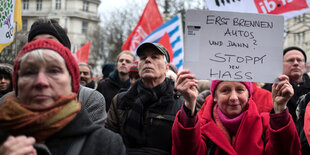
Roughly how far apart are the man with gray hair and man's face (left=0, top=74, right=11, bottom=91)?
187cm

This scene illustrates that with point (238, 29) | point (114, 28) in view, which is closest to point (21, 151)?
point (238, 29)

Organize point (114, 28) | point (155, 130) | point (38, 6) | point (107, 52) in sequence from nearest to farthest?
point (155, 130) < point (114, 28) < point (107, 52) < point (38, 6)

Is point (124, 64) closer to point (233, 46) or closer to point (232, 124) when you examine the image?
point (232, 124)

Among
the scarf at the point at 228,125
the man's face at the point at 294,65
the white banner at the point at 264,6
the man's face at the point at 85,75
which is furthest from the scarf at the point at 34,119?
the man's face at the point at 85,75

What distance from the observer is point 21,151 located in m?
1.42

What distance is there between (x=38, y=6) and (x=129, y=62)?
189 ft

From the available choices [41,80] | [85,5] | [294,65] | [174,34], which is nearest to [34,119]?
[41,80]

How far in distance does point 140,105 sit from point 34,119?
1607 millimetres

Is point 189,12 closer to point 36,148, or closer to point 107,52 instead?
point 36,148

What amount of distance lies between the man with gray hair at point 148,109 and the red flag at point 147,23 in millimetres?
4104

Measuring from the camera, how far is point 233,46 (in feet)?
7.82

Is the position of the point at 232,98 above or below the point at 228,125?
above

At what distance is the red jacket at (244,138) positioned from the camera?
232 centimetres

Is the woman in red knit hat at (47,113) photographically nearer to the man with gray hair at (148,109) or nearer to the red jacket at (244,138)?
the red jacket at (244,138)
